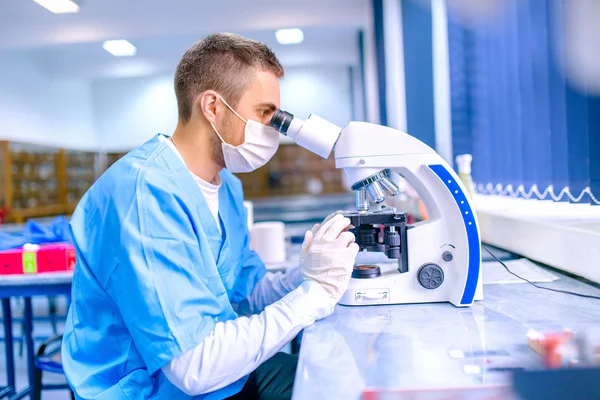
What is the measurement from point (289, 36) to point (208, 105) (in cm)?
518

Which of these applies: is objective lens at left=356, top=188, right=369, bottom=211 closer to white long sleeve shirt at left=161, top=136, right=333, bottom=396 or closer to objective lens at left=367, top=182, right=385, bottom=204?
objective lens at left=367, top=182, right=385, bottom=204

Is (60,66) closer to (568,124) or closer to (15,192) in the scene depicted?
(15,192)

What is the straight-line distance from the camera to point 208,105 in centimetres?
121

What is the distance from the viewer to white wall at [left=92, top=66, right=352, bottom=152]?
27.7 ft

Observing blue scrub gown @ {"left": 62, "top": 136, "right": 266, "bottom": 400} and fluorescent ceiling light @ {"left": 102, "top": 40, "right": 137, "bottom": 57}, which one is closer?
blue scrub gown @ {"left": 62, "top": 136, "right": 266, "bottom": 400}

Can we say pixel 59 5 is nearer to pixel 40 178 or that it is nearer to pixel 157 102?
pixel 40 178

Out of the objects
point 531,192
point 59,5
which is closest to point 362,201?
point 531,192

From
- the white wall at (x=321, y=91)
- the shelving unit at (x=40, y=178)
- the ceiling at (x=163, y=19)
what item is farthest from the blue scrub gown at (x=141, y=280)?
the white wall at (x=321, y=91)

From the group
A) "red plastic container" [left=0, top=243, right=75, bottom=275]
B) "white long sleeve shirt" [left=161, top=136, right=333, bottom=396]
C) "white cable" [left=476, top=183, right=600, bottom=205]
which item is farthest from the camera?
"red plastic container" [left=0, top=243, right=75, bottom=275]

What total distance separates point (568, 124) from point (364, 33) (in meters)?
5.13

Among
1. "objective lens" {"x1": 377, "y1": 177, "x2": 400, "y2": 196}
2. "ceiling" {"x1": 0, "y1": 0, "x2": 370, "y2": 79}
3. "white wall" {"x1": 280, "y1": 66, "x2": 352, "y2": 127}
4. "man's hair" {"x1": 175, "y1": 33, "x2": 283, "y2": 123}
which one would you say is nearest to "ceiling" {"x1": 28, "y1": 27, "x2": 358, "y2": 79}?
"ceiling" {"x1": 0, "y1": 0, "x2": 370, "y2": 79}

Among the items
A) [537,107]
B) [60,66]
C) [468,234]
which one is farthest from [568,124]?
[60,66]

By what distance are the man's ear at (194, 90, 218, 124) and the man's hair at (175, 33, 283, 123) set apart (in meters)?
0.02

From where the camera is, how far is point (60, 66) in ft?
24.9
